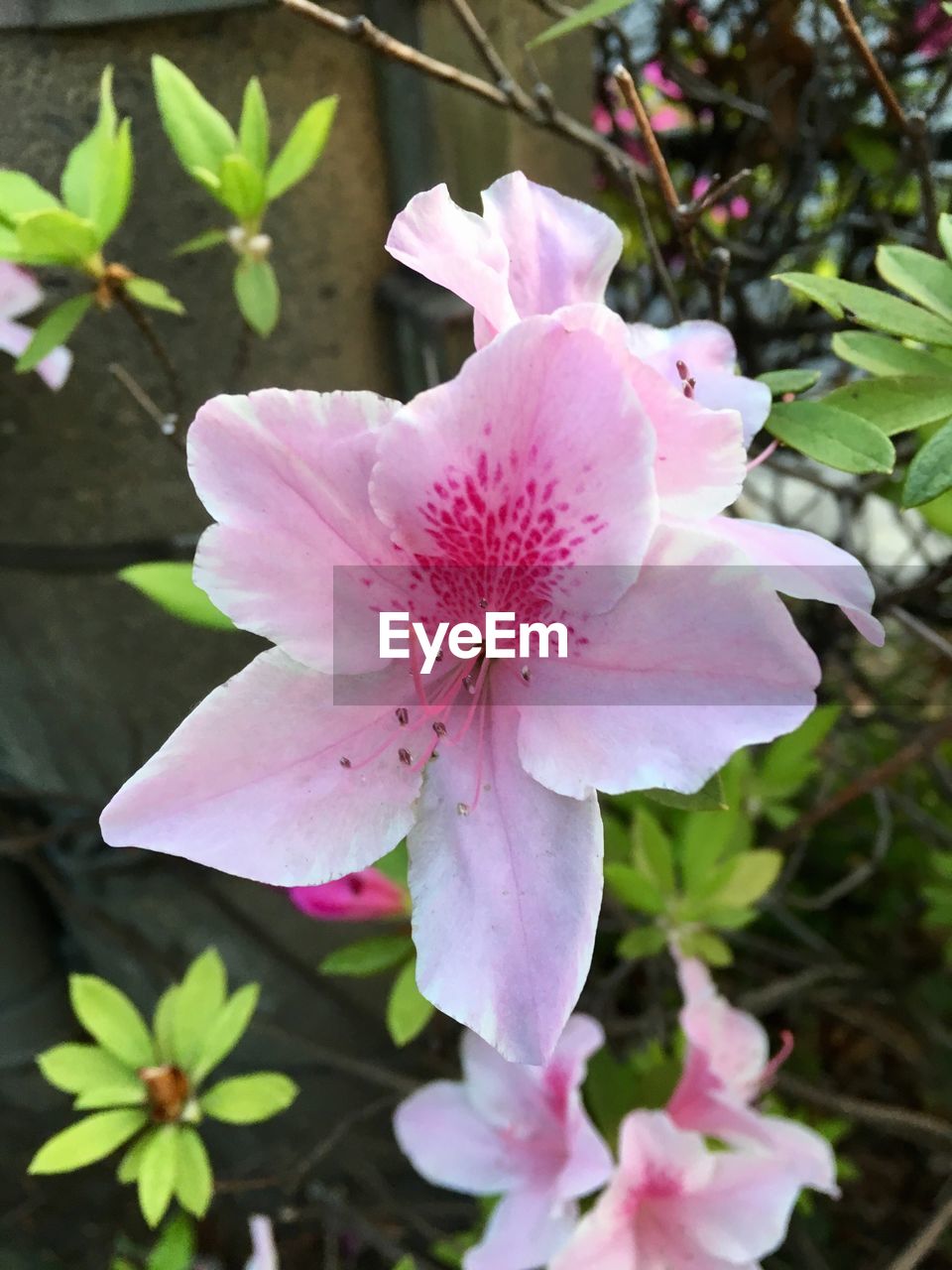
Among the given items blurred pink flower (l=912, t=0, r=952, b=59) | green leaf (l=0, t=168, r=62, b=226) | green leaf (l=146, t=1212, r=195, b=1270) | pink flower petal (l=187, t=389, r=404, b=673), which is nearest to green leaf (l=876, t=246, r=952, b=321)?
pink flower petal (l=187, t=389, r=404, b=673)

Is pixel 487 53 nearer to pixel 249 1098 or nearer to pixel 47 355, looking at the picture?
pixel 47 355

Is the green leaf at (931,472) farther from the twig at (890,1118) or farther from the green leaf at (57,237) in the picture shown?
the twig at (890,1118)

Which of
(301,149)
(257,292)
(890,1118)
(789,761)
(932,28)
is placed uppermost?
(932,28)

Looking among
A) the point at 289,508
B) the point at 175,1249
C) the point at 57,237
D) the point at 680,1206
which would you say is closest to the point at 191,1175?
the point at 175,1249

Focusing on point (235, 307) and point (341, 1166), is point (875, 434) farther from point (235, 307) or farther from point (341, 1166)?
point (341, 1166)

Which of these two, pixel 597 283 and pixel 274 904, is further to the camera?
pixel 274 904

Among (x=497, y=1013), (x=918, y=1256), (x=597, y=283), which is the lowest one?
(x=918, y=1256)

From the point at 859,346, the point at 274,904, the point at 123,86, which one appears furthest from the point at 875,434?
the point at 274,904
